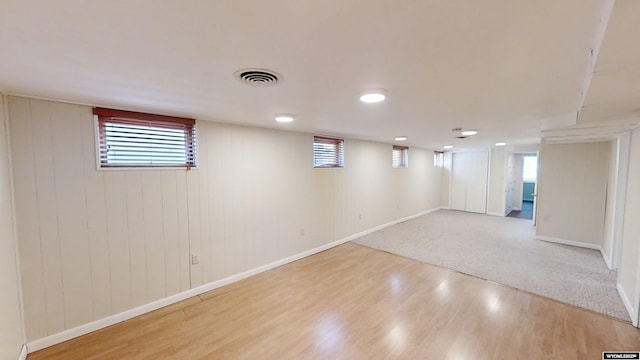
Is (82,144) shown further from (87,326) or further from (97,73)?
(87,326)

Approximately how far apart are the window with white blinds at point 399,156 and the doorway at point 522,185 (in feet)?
11.4

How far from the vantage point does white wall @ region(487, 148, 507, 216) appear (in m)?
7.34

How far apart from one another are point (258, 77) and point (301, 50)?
479mm

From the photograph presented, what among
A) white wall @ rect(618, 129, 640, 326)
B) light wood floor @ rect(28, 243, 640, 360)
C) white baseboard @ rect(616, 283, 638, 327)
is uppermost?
white wall @ rect(618, 129, 640, 326)

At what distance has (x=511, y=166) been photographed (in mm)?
7598

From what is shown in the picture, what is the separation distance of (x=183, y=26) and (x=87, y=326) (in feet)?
9.30

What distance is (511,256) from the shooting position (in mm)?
4141

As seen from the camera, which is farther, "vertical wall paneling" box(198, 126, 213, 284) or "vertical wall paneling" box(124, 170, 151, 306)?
"vertical wall paneling" box(198, 126, 213, 284)

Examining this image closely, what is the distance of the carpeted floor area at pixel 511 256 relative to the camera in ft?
9.77

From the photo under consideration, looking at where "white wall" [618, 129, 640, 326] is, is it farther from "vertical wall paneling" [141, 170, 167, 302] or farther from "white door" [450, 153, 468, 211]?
"white door" [450, 153, 468, 211]

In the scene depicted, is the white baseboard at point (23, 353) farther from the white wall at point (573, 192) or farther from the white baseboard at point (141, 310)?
the white wall at point (573, 192)

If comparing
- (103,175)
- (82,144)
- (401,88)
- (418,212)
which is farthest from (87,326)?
(418,212)

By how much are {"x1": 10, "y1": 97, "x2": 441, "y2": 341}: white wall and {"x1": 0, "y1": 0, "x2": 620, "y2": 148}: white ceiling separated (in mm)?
550

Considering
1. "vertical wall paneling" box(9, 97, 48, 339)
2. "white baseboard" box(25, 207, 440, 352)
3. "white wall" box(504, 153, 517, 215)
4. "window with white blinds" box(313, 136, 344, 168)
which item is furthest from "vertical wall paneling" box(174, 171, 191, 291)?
"white wall" box(504, 153, 517, 215)
